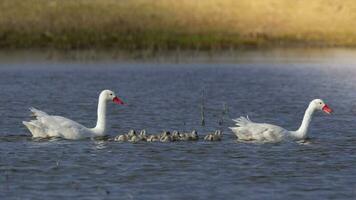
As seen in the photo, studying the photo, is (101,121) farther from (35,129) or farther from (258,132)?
(258,132)

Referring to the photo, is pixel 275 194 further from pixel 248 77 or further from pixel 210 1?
pixel 210 1

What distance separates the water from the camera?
51.3 ft

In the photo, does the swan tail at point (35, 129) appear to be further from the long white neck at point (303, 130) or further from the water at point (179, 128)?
the long white neck at point (303, 130)

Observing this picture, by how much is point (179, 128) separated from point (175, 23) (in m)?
29.4

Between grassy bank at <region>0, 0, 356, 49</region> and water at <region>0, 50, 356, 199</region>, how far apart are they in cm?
610

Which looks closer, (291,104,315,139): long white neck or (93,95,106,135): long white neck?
(291,104,315,139): long white neck

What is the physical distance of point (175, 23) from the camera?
51.9 meters

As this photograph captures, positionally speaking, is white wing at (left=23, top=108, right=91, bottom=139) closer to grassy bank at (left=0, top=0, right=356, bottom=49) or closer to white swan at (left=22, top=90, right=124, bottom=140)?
white swan at (left=22, top=90, right=124, bottom=140)

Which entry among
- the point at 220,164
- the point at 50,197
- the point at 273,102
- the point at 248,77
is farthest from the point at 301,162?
the point at 248,77

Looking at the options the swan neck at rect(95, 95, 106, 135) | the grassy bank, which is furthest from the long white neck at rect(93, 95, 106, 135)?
the grassy bank

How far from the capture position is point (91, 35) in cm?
4984

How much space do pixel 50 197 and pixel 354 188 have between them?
172 inches

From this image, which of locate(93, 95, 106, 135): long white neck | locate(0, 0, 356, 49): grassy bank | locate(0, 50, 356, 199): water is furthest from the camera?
locate(0, 0, 356, 49): grassy bank

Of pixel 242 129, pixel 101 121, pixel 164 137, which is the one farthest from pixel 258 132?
pixel 101 121
